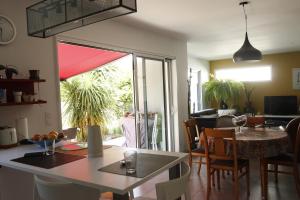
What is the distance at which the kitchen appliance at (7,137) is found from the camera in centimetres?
220

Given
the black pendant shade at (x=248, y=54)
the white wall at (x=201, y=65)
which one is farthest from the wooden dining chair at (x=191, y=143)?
the white wall at (x=201, y=65)

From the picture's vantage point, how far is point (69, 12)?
67.6 inches

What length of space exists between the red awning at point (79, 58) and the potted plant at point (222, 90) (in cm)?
420

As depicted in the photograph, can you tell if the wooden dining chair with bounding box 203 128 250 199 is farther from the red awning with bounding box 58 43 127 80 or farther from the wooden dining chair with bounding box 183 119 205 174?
the red awning with bounding box 58 43 127 80

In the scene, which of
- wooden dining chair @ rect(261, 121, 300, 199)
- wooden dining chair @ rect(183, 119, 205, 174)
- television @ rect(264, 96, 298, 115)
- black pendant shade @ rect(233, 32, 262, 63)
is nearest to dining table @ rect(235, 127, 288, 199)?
wooden dining chair @ rect(261, 121, 300, 199)

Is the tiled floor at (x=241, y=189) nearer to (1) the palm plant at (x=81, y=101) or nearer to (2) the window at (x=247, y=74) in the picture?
(1) the palm plant at (x=81, y=101)

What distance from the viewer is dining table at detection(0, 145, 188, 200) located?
4.37 feet

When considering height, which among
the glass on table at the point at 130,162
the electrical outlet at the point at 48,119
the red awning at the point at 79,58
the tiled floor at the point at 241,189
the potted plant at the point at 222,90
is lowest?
the tiled floor at the point at 241,189

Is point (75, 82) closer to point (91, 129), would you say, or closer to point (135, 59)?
point (135, 59)

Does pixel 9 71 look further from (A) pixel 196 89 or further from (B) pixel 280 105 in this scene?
(B) pixel 280 105

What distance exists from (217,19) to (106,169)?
3218 mm

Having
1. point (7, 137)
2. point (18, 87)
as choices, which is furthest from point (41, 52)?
point (7, 137)

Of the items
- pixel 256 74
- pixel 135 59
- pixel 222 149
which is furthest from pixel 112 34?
pixel 256 74

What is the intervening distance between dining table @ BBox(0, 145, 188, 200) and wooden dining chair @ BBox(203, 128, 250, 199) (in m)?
1.22
